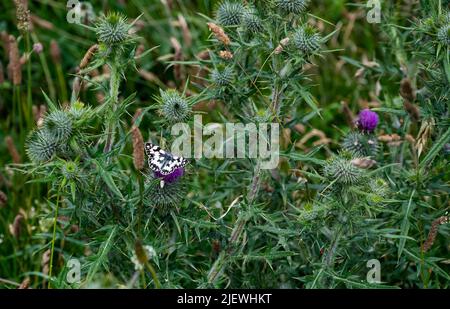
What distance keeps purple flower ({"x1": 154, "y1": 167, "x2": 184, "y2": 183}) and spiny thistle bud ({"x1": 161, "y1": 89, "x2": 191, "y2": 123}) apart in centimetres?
26

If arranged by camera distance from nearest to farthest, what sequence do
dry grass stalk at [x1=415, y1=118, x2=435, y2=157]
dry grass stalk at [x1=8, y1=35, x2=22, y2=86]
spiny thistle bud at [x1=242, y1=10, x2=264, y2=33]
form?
spiny thistle bud at [x1=242, y1=10, x2=264, y2=33], dry grass stalk at [x1=415, y1=118, x2=435, y2=157], dry grass stalk at [x1=8, y1=35, x2=22, y2=86]

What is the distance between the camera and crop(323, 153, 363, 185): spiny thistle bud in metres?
3.54

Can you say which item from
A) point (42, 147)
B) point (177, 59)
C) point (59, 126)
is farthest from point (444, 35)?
point (42, 147)

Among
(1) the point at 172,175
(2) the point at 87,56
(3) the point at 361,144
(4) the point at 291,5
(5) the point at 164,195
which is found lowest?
(5) the point at 164,195

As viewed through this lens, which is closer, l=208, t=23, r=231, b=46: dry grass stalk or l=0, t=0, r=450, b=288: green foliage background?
l=0, t=0, r=450, b=288: green foliage background

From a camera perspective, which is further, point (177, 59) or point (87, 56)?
point (177, 59)

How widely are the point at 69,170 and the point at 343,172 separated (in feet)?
4.29

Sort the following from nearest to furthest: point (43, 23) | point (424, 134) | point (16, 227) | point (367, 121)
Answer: point (424, 134) < point (367, 121) < point (16, 227) < point (43, 23)

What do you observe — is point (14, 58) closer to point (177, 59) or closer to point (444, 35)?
point (177, 59)

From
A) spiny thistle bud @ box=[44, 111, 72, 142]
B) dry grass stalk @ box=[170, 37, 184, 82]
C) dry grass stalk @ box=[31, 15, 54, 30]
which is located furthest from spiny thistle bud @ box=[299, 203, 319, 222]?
dry grass stalk @ box=[31, 15, 54, 30]

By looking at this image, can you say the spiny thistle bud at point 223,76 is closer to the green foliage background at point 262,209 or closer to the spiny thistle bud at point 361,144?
the green foliage background at point 262,209

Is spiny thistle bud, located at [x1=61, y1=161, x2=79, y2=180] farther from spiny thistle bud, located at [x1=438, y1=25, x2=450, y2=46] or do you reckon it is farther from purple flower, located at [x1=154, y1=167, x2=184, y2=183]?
spiny thistle bud, located at [x1=438, y1=25, x2=450, y2=46]

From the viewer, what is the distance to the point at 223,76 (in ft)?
13.0

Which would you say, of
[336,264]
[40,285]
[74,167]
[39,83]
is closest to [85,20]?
[39,83]
